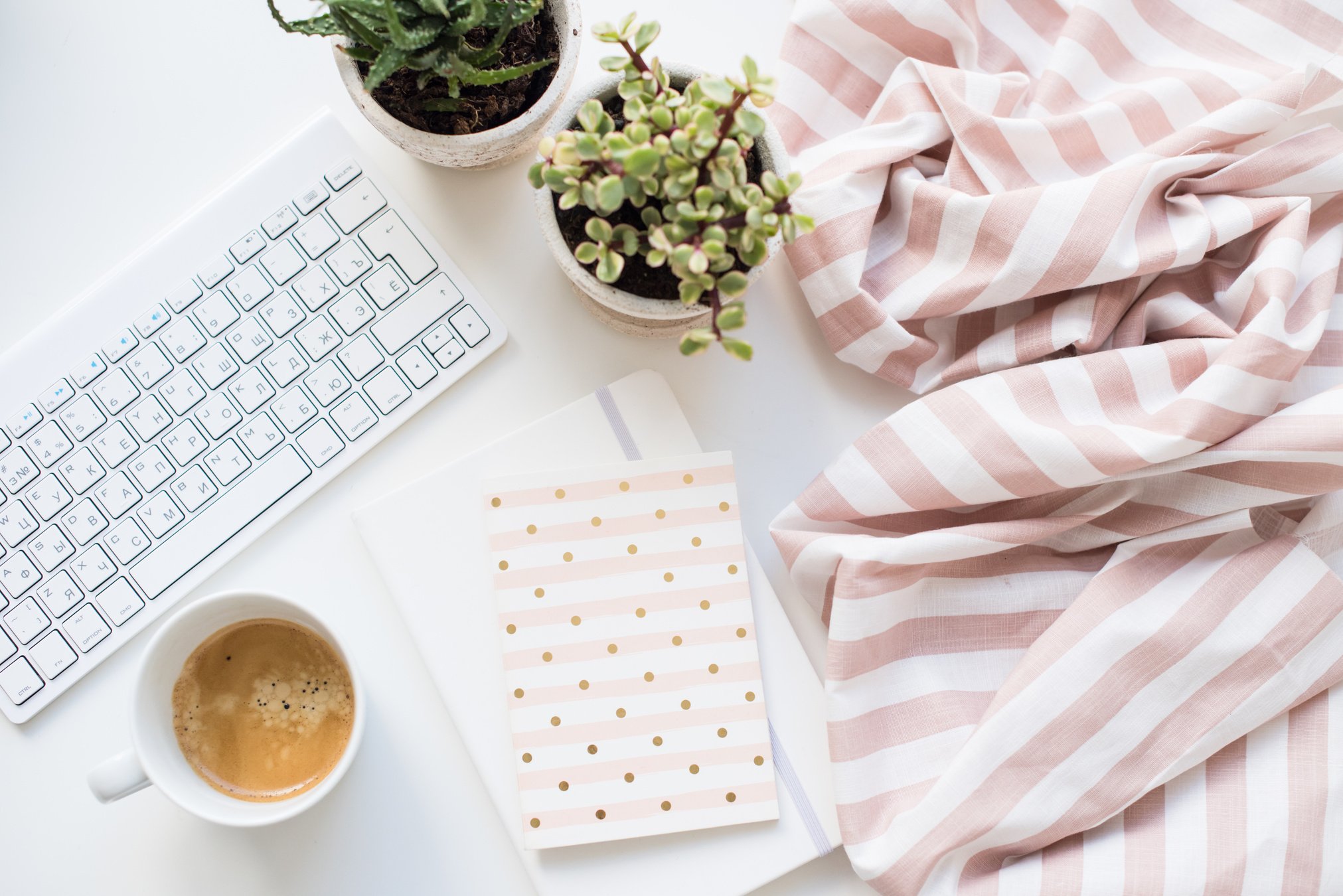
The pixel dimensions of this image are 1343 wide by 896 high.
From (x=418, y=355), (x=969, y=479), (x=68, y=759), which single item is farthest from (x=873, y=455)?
(x=68, y=759)

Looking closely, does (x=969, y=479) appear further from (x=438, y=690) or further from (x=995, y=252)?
(x=438, y=690)

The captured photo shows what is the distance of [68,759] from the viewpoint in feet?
2.04

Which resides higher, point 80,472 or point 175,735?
point 80,472

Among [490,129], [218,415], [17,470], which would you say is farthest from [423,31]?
[17,470]

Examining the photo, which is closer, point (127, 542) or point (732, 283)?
point (732, 283)

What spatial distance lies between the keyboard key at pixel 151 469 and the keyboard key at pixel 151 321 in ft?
0.25

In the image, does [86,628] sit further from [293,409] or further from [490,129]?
[490,129]

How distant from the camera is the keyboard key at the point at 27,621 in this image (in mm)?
601

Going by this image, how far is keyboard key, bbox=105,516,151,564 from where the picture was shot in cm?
61

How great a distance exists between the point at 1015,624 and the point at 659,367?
0.99ft

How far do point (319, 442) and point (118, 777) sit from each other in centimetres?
22

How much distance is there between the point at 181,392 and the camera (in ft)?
2.01

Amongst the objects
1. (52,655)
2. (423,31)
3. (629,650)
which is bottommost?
(629,650)

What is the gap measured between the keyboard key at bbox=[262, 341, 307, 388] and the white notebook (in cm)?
10
